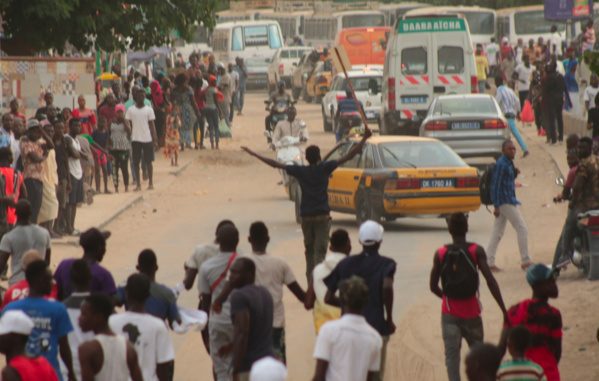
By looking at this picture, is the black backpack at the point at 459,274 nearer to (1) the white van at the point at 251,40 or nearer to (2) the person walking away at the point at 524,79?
(2) the person walking away at the point at 524,79

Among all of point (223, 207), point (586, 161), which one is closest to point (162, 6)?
point (223, 207)

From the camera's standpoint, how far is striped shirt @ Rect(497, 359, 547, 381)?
27.9 feet

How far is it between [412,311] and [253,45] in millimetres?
52399

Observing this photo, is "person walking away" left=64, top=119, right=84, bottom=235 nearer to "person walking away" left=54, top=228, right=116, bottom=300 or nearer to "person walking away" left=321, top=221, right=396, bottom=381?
"person walking away" left=54, top=228, right=116, bottom=300

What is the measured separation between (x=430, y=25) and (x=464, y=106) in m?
5.34

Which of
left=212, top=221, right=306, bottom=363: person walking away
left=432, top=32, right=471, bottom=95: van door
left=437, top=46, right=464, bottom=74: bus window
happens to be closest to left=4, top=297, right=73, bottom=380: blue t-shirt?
left=212, top=221, right=306, bottom=363: person walking away

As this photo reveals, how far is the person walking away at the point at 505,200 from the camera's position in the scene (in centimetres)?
1831

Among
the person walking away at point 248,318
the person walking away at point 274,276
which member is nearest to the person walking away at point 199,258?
the person walking away at point 274,276

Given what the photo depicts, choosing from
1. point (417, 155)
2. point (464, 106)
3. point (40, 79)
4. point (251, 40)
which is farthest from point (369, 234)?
point (251, 40)

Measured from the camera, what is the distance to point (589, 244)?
17547 mm

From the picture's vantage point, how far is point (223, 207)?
88.7 ft

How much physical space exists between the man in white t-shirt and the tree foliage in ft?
5.63

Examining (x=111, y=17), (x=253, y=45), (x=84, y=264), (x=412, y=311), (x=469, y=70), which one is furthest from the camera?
(x=253, y=45)

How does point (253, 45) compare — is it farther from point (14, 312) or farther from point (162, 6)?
point (14, 312)
